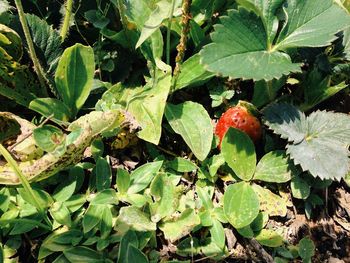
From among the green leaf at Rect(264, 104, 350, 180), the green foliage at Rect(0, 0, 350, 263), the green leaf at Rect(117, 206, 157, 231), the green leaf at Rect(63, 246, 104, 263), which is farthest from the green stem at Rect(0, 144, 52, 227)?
the green leaf at Rect(264, 104, 350, 180)

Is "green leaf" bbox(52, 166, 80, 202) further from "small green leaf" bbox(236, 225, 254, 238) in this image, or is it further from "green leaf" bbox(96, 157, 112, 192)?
"small green leaf" bbox(236, 225, 254, 238)

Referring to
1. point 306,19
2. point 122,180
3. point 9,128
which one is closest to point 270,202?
point 122,180

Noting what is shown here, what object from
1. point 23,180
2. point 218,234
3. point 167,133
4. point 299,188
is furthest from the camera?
point 167,133

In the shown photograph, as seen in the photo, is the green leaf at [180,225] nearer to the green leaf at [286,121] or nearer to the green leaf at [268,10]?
the green leaf at [286,121]

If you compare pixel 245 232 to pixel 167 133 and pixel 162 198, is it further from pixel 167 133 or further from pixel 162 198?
pixel 167 133

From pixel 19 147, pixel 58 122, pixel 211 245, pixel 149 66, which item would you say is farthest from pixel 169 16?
pixel 211 245

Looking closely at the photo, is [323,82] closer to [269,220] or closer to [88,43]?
[269,220]
